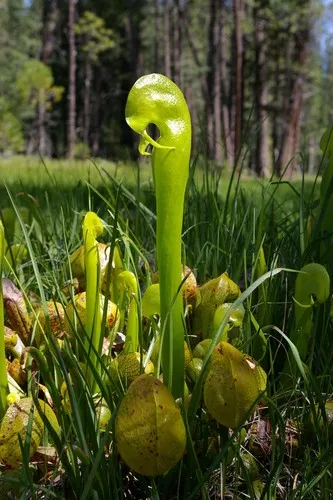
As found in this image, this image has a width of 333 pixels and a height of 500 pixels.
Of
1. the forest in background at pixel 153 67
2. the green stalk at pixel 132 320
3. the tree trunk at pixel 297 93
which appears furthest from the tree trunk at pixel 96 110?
the green stalk at pixel 132 320

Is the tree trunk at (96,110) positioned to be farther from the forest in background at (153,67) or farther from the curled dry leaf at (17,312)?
the curled dry leaf at (17,312)

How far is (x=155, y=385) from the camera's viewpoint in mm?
583

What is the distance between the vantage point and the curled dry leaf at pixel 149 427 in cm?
58

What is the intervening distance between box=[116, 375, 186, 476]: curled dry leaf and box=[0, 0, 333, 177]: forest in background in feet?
25.6

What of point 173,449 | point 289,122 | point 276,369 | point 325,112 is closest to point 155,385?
point 173,449

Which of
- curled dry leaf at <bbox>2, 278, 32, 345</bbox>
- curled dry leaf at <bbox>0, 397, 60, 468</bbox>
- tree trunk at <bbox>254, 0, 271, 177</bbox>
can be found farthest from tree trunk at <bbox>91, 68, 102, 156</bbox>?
curled dry leaf at <bbox>0, 397, 60, 468</bbox>

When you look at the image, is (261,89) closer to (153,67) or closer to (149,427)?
(149,427)

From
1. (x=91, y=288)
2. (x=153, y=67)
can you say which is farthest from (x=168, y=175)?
(x=153, y=67)

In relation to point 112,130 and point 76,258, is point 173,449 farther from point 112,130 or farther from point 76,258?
point 112,130

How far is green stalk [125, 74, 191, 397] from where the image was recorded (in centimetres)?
61

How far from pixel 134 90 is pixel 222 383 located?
1.10 feet

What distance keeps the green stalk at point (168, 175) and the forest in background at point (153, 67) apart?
25.3 feet

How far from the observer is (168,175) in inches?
25.0

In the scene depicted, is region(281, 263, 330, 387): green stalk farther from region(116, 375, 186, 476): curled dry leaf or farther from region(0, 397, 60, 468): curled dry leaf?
region(0, 397, 60, 468): curled dry leaf
